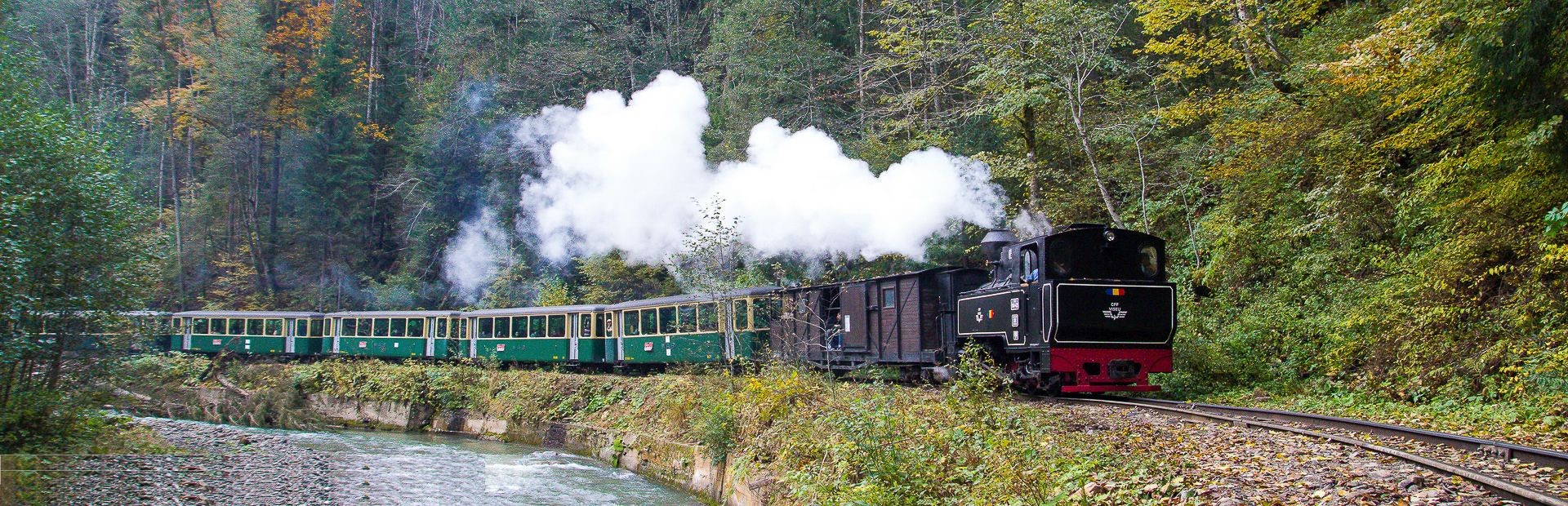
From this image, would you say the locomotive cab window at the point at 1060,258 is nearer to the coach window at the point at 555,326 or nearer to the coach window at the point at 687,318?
the coach window at the point at 687,318

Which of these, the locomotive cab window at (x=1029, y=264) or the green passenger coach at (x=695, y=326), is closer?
the locomotive cab window at (x=1029, y=264)

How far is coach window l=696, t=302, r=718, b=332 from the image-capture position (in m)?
17.3

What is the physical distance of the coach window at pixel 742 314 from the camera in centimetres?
1673

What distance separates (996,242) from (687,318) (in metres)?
7.01

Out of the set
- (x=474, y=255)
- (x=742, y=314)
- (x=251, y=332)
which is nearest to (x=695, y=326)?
(x=742, y=314)

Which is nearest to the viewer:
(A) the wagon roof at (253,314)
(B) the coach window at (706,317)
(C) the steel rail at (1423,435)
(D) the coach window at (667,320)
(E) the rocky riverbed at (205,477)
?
(C) the steel rail at (1423,435)

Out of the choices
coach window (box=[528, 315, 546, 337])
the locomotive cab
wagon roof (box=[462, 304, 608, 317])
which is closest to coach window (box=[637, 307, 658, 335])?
wagon roof (box=[462, 304, 608, 317])

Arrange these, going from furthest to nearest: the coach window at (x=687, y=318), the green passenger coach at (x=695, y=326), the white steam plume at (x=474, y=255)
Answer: the white steam plume at (x=474, y=255) → the coach window at (x=687, y=318) → the green passenger coach at (x=695, y=326)

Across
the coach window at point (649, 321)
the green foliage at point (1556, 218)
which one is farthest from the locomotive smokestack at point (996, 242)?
the coach window at point (649, 321)

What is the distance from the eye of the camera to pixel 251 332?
30.9 metres

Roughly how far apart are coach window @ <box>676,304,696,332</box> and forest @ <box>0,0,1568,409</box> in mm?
3491

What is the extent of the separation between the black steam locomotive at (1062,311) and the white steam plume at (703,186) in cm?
363

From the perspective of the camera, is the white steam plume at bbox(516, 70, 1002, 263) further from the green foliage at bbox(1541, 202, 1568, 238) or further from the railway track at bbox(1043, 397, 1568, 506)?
the green foliage at bbox(1541, 202, 1568, 238)

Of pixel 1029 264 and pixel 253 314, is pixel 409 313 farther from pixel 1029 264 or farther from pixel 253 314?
pixel 1029 264
